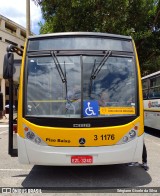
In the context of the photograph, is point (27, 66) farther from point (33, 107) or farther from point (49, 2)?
point (49, 2)

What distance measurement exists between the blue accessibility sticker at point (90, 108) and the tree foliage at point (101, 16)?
13.8 m

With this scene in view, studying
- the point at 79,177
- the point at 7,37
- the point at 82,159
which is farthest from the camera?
the point at 7,37

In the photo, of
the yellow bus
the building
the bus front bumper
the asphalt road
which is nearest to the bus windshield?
the yellow bus

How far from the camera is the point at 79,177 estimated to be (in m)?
6.68

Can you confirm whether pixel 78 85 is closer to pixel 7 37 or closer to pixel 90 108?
pixel 90 108

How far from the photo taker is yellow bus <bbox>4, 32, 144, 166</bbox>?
6.02m

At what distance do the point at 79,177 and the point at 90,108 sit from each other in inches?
58.1

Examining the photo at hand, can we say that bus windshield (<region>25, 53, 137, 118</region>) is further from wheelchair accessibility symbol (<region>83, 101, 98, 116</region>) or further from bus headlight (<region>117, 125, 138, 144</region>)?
bus headlight (<region>117, 125, 138, 144</region>)

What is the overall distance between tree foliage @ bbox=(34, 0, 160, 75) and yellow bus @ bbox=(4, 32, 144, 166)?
43.1ft

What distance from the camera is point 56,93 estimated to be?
628 centimetres

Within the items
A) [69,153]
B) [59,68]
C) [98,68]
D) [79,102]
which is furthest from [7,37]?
[69,153]

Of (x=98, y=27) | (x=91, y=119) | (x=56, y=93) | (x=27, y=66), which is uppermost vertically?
(x=98, y=27)

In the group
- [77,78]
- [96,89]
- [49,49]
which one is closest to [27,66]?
[49,49]

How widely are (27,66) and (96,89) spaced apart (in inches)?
54.2
